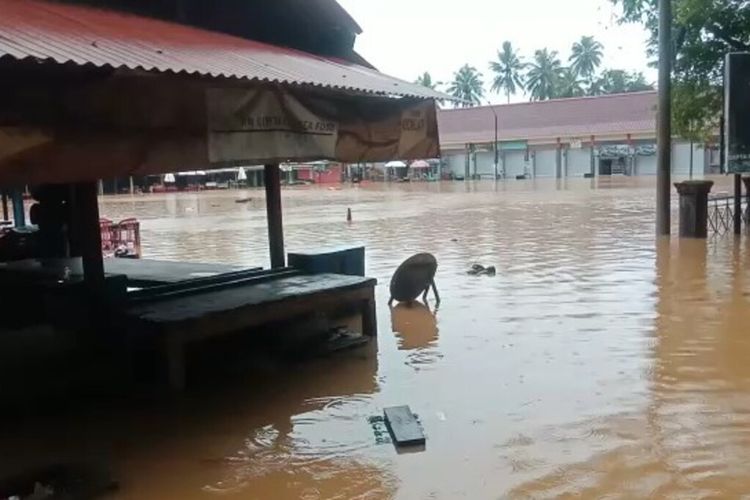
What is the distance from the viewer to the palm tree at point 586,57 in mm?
86062

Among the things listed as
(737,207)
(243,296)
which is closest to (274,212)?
(243,296)

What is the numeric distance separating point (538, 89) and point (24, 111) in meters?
85.9

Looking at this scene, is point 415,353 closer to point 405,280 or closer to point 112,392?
point 405,280

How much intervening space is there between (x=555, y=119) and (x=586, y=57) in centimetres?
3154

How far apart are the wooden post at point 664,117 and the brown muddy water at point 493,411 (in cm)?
464

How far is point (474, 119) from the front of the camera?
63156mm

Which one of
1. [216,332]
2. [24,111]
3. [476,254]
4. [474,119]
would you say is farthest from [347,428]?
[474,119]

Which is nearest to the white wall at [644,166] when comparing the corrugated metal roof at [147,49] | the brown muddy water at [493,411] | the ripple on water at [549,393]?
the ripple on water at [549,393]

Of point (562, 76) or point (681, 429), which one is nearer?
point (681, 429)

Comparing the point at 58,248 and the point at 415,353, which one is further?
the point at 58,248

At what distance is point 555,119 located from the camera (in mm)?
58500

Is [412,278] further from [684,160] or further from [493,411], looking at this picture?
[684,160]

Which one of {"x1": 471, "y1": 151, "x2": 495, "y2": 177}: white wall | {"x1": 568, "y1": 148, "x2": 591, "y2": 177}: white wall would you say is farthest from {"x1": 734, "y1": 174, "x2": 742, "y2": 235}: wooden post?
{"x1": 471, "y1": 151, "x2": 495, "y2": 177}: white wall

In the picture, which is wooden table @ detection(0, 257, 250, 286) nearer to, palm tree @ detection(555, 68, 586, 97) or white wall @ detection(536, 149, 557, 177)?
white wall @ detection(536, 149, 557, 177)
